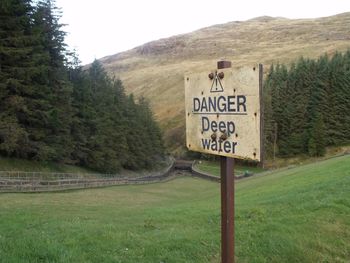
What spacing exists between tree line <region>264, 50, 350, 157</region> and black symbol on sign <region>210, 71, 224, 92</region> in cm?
6904

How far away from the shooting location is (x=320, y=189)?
1409cm

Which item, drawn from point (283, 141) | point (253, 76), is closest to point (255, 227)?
point (253, 76)

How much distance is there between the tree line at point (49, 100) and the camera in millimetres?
35750

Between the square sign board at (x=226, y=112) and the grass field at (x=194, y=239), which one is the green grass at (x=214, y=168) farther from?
the square sign board at (x=226, y=112)

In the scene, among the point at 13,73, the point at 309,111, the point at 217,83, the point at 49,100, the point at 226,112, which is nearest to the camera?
the point at 226,112

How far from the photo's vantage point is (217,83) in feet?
15.9

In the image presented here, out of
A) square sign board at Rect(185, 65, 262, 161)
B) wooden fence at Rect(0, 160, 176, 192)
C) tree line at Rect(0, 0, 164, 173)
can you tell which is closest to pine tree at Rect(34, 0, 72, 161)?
tree line at Rect(0, 0, 164, 173)

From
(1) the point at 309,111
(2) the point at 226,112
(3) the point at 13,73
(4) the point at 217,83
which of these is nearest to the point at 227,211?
(2) the point at 226,112

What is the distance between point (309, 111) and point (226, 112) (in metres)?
74.5

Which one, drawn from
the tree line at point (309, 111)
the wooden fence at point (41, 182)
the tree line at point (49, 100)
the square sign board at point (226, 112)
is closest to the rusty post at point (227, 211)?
the square sign board at point (226, 112)

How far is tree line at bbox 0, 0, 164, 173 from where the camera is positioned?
3575 centimetres

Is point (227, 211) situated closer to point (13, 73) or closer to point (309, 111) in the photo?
point (13, 73)

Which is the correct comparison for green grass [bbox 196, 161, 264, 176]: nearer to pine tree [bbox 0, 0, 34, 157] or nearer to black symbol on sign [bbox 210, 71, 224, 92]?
pine tree [bbox 0, 0, 34, 157]

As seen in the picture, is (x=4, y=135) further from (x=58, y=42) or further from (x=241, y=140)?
(x=241, y=140)
